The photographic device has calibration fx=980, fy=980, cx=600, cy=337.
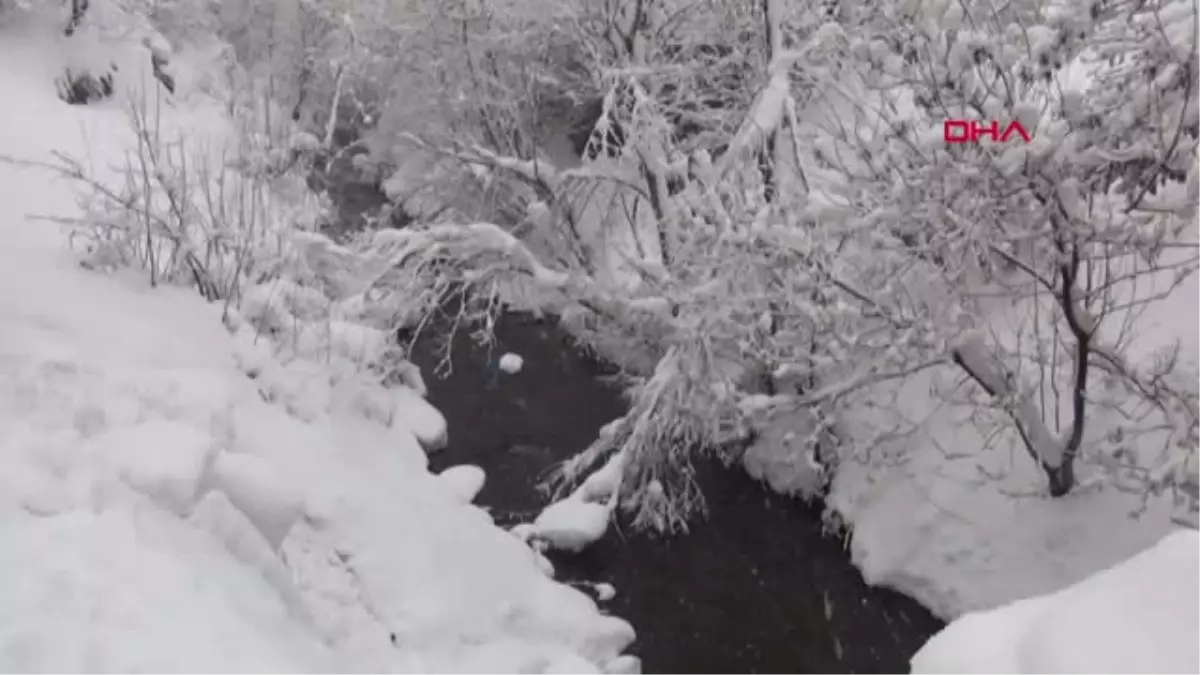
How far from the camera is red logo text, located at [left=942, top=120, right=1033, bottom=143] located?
5.49 m

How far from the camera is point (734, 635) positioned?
7480 millimetres

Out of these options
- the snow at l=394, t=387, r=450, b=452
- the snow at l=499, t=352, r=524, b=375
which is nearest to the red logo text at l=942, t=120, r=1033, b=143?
the snow at l=394, t=387, r=450, b=452

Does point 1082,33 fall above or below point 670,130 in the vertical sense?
above

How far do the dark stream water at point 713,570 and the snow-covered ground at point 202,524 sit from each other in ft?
3.44

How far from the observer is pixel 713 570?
27.0 ft

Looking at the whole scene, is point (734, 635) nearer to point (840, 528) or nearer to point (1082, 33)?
point (840, 528)

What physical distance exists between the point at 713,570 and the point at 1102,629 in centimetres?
636

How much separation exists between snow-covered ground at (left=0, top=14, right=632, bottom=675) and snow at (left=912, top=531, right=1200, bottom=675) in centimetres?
233

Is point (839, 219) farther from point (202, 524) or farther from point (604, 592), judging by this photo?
point (202, 524)

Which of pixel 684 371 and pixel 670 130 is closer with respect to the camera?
pixel 684 371

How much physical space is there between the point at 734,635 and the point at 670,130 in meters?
4.31

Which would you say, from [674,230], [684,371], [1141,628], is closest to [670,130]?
[674,230]

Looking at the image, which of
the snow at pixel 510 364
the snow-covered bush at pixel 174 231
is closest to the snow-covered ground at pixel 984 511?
the snow at pixel 510 364

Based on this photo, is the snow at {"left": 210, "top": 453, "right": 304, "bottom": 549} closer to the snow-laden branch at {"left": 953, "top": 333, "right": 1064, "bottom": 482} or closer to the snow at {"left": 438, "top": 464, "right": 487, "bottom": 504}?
the snow at {"left": 438, "top": 464, "right": 487, "bottom": 504}
